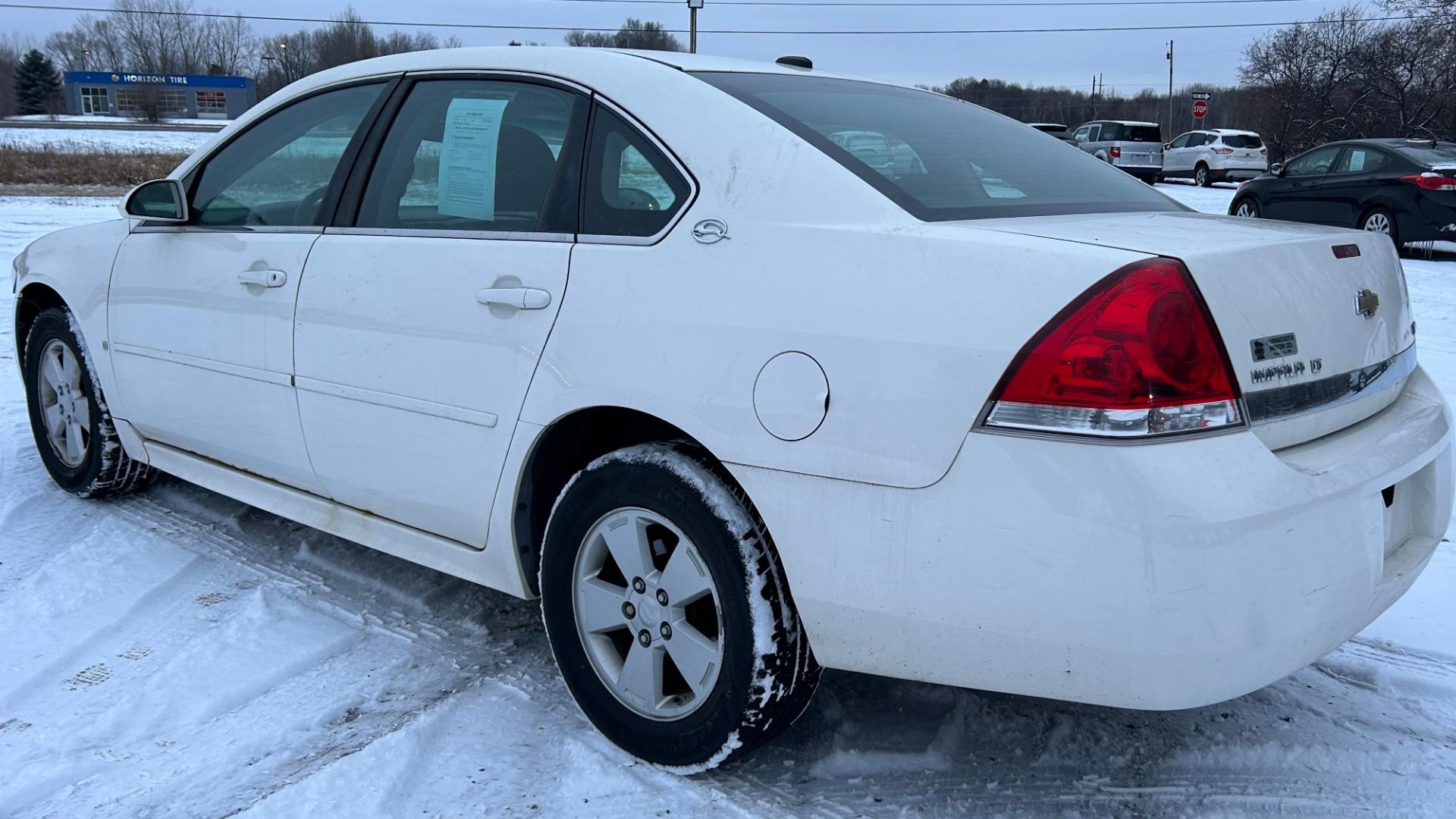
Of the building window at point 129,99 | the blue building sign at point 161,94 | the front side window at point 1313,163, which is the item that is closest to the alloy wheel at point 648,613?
the front side window at point 1313,163

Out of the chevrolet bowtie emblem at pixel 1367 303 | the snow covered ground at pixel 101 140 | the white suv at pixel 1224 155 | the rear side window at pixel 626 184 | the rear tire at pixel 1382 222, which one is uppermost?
the snow covered ground at pixel 101 140

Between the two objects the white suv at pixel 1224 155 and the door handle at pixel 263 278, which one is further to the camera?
the white suv at pixel 1224 155

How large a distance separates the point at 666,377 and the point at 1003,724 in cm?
121

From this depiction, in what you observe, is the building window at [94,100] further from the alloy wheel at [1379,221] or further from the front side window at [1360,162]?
the alloy wheel at [1379,221]

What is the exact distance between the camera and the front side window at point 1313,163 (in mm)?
13945

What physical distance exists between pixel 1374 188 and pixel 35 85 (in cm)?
9825

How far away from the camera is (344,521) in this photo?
125 inches

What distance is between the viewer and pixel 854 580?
2.09m

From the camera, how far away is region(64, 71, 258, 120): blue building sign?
84.9 meters

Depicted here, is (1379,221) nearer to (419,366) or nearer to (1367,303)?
(1367,303)

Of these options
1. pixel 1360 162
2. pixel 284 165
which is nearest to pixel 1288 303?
pixel 284 165

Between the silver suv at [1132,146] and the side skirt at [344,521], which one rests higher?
the silver suv at [1132,146]

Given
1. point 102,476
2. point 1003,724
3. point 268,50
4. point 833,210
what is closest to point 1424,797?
point 1003,724

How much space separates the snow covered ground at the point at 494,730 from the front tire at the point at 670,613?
13 cm
